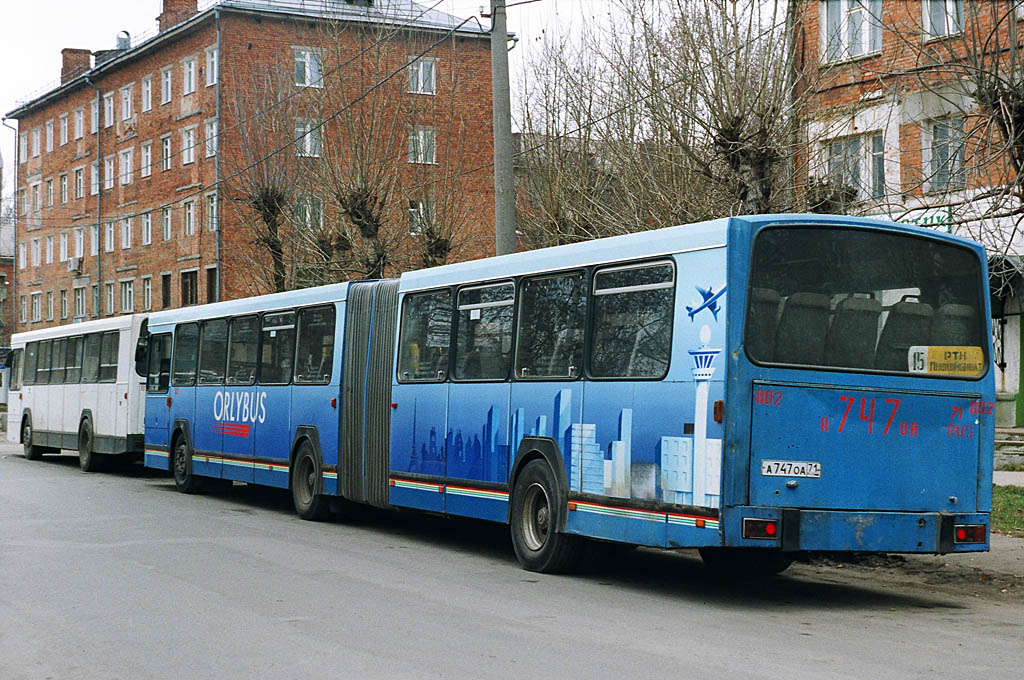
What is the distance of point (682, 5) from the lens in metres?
18.1

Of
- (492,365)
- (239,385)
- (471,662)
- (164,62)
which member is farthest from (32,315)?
(471,662)

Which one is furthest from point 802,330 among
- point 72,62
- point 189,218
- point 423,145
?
point 72,62

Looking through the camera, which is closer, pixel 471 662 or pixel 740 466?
pixel 471 662

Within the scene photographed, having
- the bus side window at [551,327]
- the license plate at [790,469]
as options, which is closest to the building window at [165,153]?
the bus side window at [551,327]

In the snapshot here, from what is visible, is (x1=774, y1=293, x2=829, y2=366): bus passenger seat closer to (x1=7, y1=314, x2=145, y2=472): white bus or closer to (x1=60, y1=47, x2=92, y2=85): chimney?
(x1=7, y1=314, x2=145, y2=472): white bus

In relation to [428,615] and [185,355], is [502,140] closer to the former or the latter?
[185,355]

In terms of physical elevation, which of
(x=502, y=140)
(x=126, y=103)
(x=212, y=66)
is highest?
(x=126, y=103)

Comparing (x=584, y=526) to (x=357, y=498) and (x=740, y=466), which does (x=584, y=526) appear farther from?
(x=357, y=498)

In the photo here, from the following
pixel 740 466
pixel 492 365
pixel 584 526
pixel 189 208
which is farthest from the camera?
pixel 189 208

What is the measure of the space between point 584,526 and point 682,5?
907 centimetres

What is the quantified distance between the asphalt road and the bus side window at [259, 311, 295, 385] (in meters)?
3.25

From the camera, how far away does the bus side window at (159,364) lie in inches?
887

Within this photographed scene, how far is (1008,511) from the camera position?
16062 millimetres

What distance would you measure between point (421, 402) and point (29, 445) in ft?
63.3
